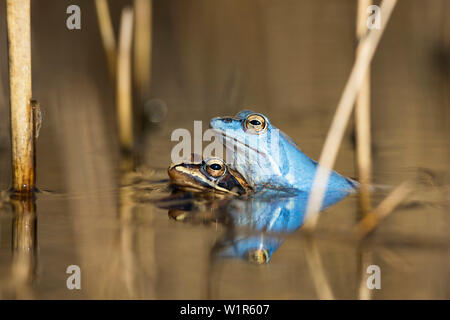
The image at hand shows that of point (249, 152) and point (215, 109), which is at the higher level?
point (215, 109)

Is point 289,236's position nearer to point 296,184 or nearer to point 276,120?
point 296,184

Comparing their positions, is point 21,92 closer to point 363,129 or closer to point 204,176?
point 204,176

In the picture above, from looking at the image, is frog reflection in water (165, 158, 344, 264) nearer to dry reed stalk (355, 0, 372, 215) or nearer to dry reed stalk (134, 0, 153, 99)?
dry reed stalk (355, 0, 372, 215)

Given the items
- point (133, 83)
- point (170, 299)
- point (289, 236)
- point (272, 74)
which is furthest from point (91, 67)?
point (170, 299)

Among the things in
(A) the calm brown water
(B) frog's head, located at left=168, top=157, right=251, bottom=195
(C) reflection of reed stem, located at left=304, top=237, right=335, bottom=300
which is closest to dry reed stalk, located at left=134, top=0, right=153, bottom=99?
(A) the calm brown water

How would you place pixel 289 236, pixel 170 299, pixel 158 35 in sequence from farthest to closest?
1. pixel 158 35
2. pixel 289 236
3. pixel 170 299

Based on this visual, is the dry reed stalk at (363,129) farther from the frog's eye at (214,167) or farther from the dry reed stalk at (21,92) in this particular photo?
the dry reed stalk at (21,92)

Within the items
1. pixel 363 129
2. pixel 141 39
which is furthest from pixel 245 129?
pixel 141 39
